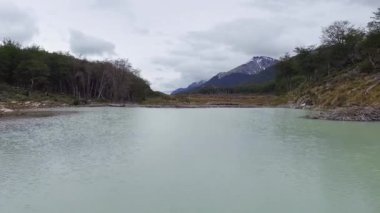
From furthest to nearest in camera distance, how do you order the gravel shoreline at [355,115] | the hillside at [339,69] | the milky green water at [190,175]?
the hillside at [339,69]
the gravel shoreline at [355,115]
the milky green water at [190,175]

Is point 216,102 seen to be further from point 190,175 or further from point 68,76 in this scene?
point 190,175

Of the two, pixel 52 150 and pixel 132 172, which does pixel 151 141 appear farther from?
pixel 132 172

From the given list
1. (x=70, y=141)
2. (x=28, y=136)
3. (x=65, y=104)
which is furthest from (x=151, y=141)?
(x=65, y=104)

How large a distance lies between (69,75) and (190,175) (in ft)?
369

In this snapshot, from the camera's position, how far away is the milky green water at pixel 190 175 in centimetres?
1366

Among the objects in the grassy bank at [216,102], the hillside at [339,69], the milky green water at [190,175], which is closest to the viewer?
the milky green water at [190,175]

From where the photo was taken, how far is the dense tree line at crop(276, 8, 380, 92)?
87.2m

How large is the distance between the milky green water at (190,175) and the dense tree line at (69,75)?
86804 mm

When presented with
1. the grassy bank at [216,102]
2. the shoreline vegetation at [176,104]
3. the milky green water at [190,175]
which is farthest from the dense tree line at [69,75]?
the milky green water at [190,175]

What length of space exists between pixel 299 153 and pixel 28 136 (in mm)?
21109

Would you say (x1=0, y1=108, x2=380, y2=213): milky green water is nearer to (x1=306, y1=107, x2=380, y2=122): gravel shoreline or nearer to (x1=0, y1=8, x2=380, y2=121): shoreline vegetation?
(x1=306, y1=107, x2=380, y2=122): gravel shoreline

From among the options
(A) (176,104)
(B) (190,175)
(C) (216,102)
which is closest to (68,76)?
(A) (176,104)

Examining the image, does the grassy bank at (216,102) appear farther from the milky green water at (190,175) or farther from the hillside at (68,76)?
the milky green water at (190,175)

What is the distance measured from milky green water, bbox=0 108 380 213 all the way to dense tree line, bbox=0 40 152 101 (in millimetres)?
86804
